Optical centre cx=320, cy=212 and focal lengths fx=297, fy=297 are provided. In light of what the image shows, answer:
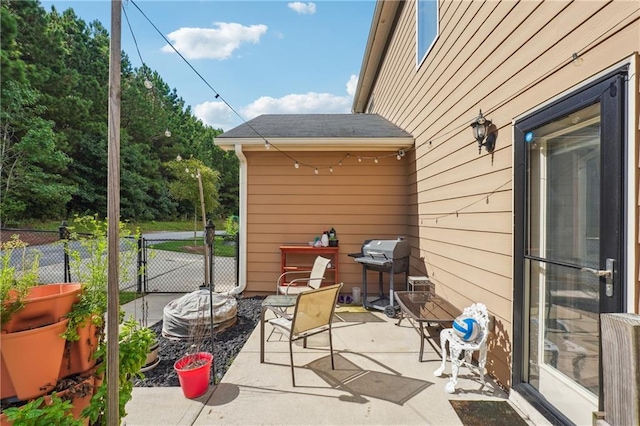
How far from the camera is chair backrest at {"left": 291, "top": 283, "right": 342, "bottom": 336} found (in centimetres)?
251

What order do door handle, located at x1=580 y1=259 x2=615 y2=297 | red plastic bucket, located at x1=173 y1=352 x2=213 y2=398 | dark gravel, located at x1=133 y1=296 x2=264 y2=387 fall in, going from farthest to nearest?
dark gravel, located at x1=133 y1=296 x2=264 y2=387 → red plastic bucket, located at x1=173 y1=352 x2=213 y2=398 → door handle, located at x1=580 y1=259 x2=615 y2=297

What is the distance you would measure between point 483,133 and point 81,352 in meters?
3.33

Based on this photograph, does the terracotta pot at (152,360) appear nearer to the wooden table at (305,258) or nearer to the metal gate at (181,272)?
the metal gate at (181,272)

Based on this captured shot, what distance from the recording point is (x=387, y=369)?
274 centimetres

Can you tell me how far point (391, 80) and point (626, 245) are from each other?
586cm

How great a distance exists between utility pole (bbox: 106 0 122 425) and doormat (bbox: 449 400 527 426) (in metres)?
2.15

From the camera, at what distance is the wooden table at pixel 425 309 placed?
2786mm

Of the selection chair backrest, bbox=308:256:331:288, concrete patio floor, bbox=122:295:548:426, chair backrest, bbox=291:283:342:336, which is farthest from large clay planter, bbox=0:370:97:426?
chair backrest, bbox=308:256:331:288

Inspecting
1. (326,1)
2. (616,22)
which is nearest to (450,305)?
(616,22)

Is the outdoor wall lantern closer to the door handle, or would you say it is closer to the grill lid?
the door handle

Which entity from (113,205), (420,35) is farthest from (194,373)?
(420,35)

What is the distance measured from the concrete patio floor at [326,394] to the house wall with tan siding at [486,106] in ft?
1.96

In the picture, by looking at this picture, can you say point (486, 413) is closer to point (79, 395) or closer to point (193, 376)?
point (193, 376)

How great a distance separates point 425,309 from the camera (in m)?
3.13
